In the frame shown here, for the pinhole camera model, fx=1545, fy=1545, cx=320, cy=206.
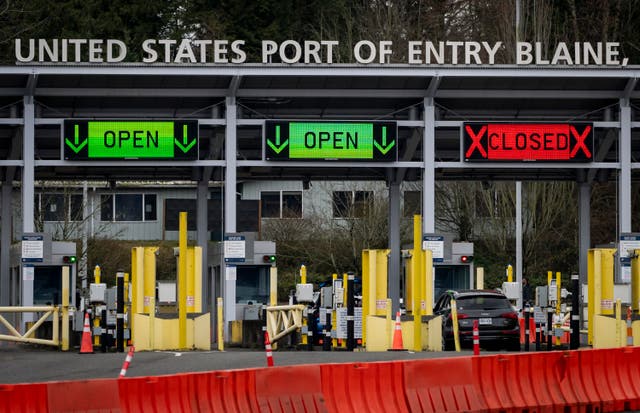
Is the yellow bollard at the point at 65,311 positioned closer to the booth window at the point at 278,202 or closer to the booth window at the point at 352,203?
the booth window at the point at 352,203

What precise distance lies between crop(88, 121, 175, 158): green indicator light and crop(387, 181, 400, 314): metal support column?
22.5ft

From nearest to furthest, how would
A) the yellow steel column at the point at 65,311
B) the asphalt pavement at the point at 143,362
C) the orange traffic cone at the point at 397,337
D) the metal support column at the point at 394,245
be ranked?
the asphalt pavement at the point at 143,362, the orange traffic cone at the point at 397,337, the yellow steel column at the point at 65,311, the metal support column at the point at 394,245

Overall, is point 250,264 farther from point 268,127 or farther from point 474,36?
point 474,36

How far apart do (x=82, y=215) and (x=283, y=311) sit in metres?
26.2

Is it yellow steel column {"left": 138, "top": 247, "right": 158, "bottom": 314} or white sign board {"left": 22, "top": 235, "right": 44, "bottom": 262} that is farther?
white sign board {"left": 22, "top": 235, "right": 44, "bottom": 262}

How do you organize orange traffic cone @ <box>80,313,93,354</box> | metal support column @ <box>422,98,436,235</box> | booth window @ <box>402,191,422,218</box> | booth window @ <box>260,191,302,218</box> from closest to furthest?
orange traffic cone @ <box>80,313,93,354</box>, metal support column @ <box>422,98,436,235</box>, booth window @ <box>402,191,422,218</box>, booth window @ <box>260,191,302,218</box>

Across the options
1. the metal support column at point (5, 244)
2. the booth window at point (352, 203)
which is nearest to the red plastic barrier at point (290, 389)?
the metal support column at point (5, 244)

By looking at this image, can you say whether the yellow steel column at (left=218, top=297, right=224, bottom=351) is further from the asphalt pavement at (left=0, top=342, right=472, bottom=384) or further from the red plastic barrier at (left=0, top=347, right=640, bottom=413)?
the red plastic barrier at (left=0, top=347, right=640, bottom=413)

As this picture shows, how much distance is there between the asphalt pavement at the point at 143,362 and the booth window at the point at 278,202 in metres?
37.7

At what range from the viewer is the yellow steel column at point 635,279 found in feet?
95.6

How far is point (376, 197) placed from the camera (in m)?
59.9

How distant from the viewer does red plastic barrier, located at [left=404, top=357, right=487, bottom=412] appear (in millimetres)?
17797

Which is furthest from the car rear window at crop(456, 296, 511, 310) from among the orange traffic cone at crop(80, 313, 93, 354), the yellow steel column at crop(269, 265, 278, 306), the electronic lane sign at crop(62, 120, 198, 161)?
the orange traffic cone at crop(80, 313, 93, 354)

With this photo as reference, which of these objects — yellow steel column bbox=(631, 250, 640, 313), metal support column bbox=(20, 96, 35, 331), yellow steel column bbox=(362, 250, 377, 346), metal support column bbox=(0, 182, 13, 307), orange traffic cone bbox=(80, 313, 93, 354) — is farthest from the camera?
metal support column bbox=(0, 182, 13, 307)
